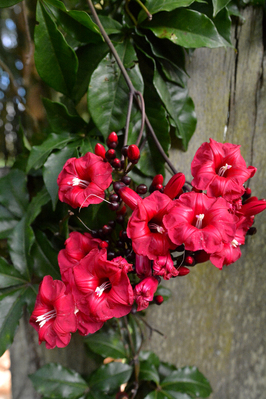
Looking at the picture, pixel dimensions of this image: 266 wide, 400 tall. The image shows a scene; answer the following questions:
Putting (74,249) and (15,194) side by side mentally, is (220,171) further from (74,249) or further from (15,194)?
(15,194)

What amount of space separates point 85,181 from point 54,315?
260 millimetres

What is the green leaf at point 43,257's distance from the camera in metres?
0.71

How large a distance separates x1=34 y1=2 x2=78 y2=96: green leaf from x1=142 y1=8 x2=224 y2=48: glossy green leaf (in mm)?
217

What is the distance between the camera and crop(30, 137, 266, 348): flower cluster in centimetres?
40

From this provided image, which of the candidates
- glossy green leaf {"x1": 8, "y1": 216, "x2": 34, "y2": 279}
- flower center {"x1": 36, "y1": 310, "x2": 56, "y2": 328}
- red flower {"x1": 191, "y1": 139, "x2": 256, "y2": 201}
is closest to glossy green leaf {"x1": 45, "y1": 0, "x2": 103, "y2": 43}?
red flower {"x1": 191, "y1": 139, "x2": 256, "y2": 201}

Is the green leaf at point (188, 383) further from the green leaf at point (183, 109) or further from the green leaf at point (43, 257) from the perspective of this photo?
the green leaf at point (183, 109)

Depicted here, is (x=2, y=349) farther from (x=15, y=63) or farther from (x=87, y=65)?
(x=15, y=63)

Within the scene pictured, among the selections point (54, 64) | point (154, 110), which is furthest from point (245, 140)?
point (54, 64)

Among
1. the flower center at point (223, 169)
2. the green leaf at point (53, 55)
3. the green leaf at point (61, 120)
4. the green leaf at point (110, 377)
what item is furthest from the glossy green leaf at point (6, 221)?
the flower center at point (223, 169)

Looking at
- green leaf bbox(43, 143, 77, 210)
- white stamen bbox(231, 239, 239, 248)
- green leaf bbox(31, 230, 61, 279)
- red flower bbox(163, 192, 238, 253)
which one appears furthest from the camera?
green leaf bbox(31, 230, 61, 279)

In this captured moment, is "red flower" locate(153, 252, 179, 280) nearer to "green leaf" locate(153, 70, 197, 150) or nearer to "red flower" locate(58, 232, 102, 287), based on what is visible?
"red flower" locate(58, 232, 102, 287)

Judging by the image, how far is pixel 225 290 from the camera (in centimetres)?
80

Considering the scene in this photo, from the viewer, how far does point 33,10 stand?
30.6 inches

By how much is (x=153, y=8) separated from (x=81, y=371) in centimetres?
113
